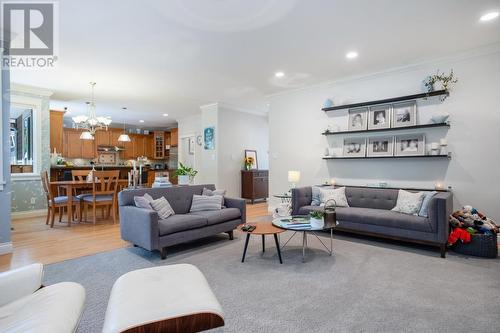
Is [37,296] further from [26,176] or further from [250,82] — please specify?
[26,176]

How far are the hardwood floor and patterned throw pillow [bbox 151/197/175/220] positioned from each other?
809 mm

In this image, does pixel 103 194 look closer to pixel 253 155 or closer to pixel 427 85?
pixel 253 155

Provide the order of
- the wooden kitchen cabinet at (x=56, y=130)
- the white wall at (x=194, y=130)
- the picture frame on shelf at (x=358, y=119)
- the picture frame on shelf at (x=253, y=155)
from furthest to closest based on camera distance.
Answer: the white wall at (x=194, y=130)
the picture frame on shelf at (x=253, y=155)
the wooden kitchen cabinet at (x=56, y=130)
the picture frame on shelf at (x=358, y=119)

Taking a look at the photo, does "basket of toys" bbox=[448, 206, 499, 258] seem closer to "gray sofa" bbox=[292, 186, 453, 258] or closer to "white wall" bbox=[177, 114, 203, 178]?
"gray sofa" bbox=[292, 186, 453, 258]

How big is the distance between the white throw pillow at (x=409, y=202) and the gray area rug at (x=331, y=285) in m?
0.49

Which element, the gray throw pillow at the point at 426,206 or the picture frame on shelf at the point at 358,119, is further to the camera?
the picture frame on shelf at the point at 358,119

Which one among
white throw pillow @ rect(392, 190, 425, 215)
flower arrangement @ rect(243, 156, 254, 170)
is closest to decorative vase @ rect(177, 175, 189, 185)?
A: flower arrangement @ rect(243, 156, 254, 170)

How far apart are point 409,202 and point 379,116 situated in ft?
5.31

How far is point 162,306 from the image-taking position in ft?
4.39

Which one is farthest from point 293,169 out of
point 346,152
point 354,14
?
point 354,14

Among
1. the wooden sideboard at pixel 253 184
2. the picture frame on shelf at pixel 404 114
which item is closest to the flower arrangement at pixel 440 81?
the picture frame on shelf at pixel 404 114

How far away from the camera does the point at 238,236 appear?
418 cm

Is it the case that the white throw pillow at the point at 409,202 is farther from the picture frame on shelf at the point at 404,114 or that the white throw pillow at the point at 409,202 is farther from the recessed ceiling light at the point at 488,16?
the recessed ceiling light at the point at 488,16

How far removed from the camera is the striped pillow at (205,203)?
13.2 ft
